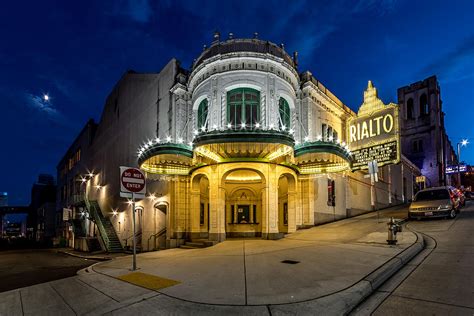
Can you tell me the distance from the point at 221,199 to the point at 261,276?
898 centimetres

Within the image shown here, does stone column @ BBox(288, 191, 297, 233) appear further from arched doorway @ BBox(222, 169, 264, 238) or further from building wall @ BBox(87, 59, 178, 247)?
building wall @ BBox(87, 59, 178, 247)

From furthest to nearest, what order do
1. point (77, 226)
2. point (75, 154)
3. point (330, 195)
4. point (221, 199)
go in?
1. point (75, 154)
2. point (77, 226)
3. point (330, 195)
4. point (221, 199)

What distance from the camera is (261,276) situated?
6.92 metres

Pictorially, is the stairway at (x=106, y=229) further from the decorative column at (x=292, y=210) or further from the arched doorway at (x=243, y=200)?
the decorative column at (x=292, y=210)

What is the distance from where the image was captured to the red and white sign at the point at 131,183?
28.4 ft

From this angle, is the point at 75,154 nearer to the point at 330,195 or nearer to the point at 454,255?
the point at 330,195

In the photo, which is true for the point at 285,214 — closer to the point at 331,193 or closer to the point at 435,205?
the point at 331,193

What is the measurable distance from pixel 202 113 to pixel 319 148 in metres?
7.50

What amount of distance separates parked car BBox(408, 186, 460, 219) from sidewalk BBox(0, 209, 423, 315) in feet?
27.8

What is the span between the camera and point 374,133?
19.2 metres

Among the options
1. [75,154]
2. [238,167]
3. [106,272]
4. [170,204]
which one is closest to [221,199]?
[238,167]

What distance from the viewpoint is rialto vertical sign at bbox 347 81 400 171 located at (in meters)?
17.9

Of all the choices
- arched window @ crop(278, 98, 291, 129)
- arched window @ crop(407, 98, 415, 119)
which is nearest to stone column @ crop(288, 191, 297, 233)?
arched window @ crop(278, 98, 291, 129)

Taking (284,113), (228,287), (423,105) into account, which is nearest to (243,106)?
(284,113)
